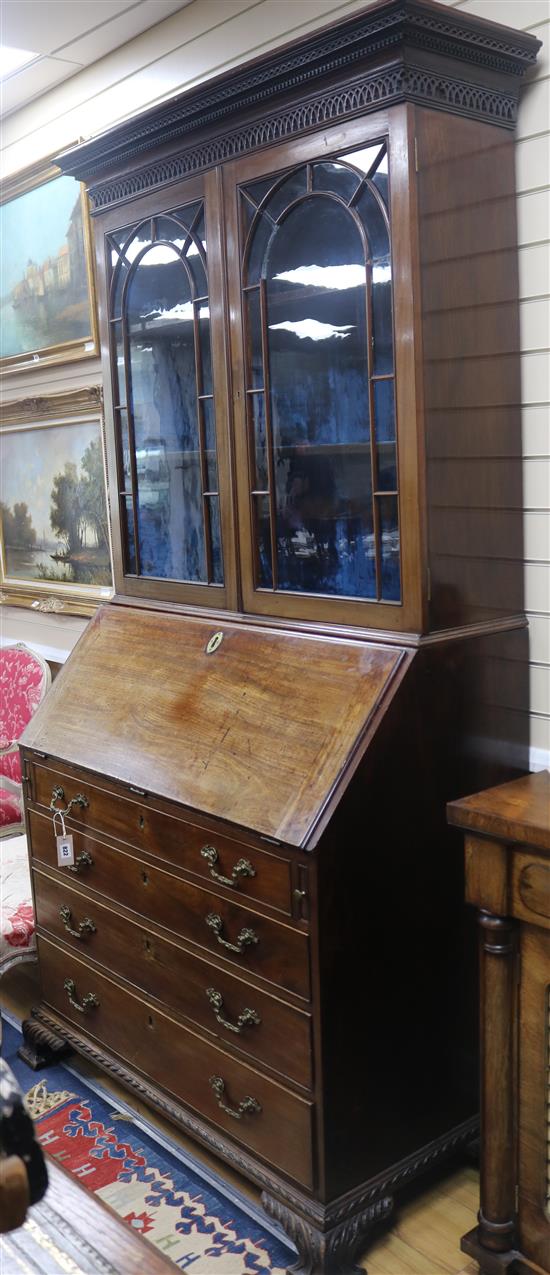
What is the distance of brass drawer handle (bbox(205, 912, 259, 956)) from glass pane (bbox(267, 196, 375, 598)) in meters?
0.73

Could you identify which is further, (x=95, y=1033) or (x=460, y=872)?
(x=95, y=1033)

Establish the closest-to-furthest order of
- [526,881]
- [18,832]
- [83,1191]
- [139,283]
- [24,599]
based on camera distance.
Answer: [83,1191] → [526,881] → [139,283] → [18,832] → [24,599]

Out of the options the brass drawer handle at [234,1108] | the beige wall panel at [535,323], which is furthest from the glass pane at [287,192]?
the brass drawer handle at [234,1108]

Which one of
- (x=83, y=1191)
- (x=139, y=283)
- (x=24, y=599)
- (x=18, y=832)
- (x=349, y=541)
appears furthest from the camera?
(x=24, y=599)

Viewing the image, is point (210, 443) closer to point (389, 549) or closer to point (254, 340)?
point (254, 340)

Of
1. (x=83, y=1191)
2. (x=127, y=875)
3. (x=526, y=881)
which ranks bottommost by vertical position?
(x=83, y=1191)

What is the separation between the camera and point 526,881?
6.65 ft

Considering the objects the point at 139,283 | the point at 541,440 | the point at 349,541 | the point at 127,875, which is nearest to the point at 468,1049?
the point at 127,875

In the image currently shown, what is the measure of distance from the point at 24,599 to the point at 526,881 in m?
3.01

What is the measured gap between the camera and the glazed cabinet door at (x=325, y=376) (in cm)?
215

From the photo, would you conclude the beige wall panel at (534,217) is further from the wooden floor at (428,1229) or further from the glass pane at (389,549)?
the wooden floor at (428,1229)

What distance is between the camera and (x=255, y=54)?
10.0 ft

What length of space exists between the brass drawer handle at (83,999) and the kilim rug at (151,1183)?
0.22 m

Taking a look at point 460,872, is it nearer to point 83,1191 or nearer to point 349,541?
point 349,541
